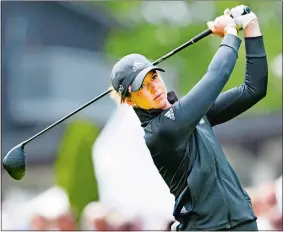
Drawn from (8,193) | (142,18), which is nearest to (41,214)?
(8,193)

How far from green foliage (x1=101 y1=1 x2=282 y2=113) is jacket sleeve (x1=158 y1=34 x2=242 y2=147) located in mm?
19995

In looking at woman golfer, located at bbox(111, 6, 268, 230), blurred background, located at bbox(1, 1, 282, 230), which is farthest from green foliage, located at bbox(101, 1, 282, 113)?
woman golfer, located at bbox(111, 6, 268, 230)

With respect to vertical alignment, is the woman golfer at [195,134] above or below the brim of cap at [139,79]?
below

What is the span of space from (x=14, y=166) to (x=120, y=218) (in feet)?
12.2

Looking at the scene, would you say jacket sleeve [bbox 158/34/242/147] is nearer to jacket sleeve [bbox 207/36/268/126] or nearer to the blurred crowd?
jacket sleeve [bbox 207/36/268/126]

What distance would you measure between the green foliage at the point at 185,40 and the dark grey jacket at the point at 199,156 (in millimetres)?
19898

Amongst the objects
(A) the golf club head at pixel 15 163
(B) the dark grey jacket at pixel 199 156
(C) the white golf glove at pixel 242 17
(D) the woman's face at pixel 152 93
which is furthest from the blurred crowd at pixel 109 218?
(C) the white golf glove at pixel 242 17

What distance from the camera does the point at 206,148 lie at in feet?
16.6

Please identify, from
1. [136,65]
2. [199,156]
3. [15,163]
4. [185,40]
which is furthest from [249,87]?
[185,40]

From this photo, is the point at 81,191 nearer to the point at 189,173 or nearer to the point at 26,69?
the point at 189,173

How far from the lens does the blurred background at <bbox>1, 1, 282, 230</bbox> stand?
20.1m

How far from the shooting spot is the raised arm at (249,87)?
204 inches

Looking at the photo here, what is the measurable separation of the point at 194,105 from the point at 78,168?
8.59m

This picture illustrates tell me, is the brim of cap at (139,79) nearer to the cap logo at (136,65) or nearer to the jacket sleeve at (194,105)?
the cap logo at (136,65)
